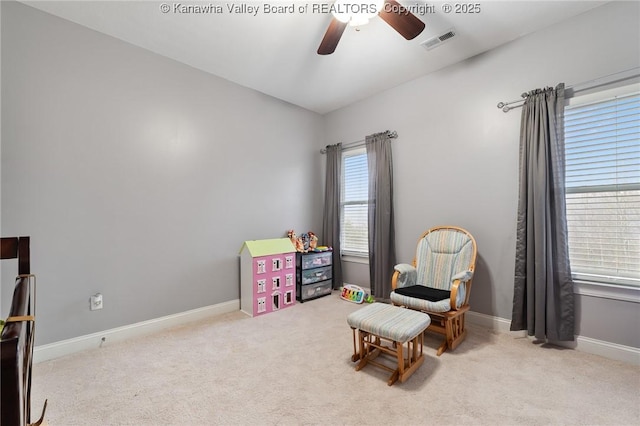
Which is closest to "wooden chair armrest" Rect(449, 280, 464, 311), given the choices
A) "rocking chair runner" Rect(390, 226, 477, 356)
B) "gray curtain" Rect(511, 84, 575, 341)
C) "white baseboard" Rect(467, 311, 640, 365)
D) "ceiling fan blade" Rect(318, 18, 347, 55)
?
"rocking chair runner" Rect(390, 226, 477, 356)

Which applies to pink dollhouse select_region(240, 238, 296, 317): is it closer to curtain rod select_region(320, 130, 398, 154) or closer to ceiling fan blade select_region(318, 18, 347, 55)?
curtain rod select_region(320, 130, 398, 154)

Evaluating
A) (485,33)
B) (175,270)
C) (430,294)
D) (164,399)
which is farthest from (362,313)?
(485,33)

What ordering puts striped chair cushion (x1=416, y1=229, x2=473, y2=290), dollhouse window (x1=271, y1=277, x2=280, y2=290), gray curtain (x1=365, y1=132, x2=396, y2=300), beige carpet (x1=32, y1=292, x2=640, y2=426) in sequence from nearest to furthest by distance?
beige carpet (x1=32, y1=292, x2=640, y2=426) < striped chair cushion (x1=416, y1=229, x2=473, y2=290) < dollhouse window (x1=271, y1=277, x2=280, y2=290) < gray curtain (x1=365, y1=132, x2=396, y2=300)

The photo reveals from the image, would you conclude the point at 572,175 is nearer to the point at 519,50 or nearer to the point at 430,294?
the point at 519,50

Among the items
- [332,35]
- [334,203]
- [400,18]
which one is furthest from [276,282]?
[400,18]

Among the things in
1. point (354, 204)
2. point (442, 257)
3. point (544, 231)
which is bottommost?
point (442, 257)

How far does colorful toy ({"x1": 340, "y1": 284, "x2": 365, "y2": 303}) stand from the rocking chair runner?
86 cm

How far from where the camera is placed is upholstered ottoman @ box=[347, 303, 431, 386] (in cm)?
180

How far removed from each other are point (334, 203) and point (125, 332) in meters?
2.83

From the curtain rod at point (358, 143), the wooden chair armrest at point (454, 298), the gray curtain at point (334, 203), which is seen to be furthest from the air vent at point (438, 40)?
the wooden chair armrest at point (454, 298)

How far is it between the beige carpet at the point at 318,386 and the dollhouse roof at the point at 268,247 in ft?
3.21

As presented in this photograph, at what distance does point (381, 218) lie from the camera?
3455 mm

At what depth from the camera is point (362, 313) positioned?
2.06 metres

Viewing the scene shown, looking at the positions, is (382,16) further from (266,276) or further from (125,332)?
(125,332)
